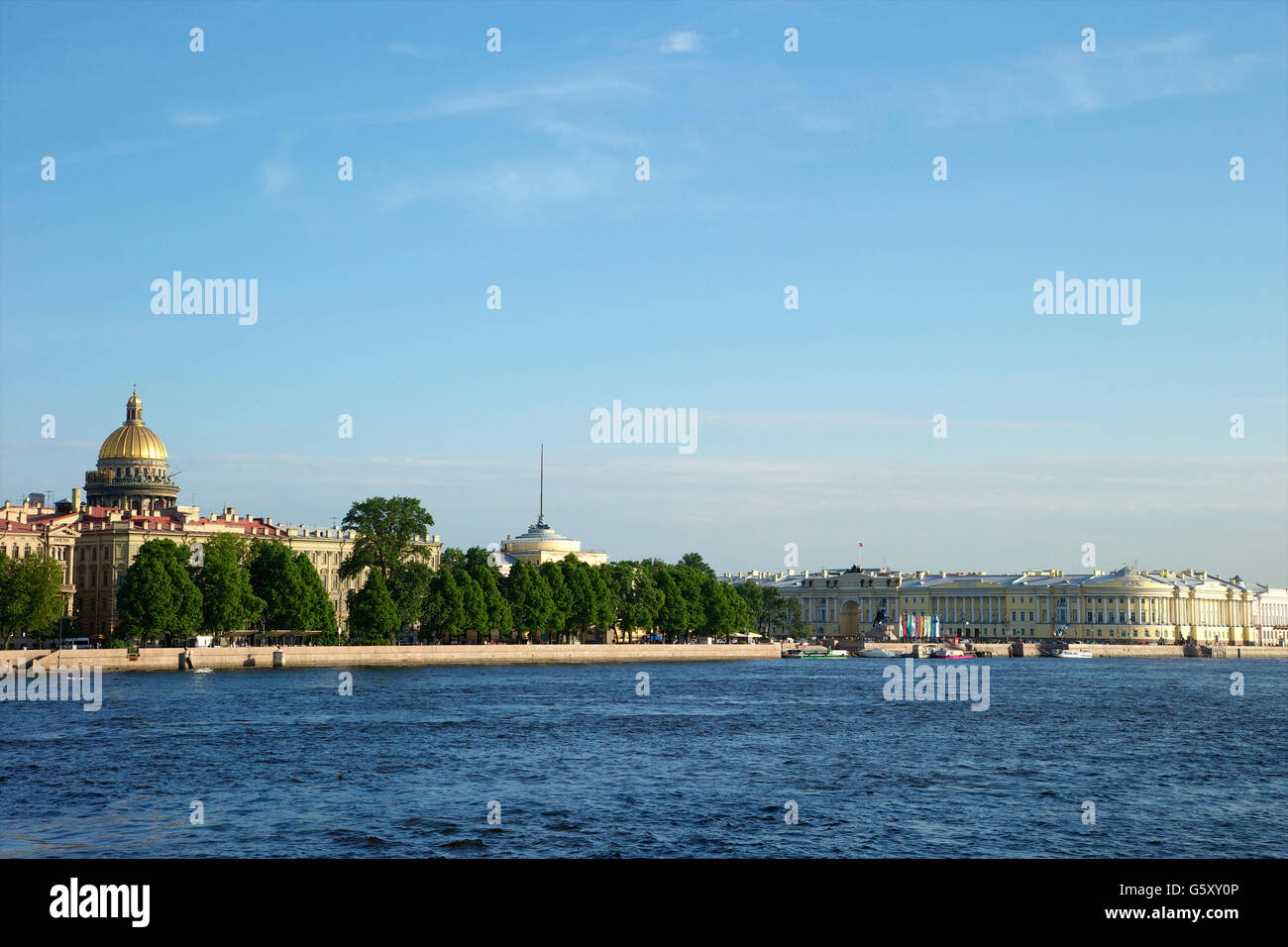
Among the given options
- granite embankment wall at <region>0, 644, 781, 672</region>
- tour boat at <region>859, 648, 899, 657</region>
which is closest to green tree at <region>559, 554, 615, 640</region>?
granite embankment wall at <region>0, 644, 781, 672</region>

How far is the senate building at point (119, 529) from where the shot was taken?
96250 mm

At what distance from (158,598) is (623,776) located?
50437 mm

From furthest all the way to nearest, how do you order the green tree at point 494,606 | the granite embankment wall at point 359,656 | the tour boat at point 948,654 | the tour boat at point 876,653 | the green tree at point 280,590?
the tour boat at point 876,653
the tour boat at point 948,654
the green tree at point 494,606
the green tree at point 280,590
the granite embankment wall at point 359,656

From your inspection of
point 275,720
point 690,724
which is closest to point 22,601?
point 275,720

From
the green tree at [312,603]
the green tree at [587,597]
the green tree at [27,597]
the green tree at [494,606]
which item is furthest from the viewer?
the green tree at [587,597]

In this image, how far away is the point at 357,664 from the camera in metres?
78.7

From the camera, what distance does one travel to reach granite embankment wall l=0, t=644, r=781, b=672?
6612 centimetres

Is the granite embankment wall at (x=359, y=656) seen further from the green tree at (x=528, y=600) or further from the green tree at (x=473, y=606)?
the green tree at (x=528, y=600)

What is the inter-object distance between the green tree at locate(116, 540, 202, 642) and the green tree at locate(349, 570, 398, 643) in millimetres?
10453

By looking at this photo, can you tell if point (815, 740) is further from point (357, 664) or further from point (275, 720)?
point (357, 664)

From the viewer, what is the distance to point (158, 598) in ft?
239

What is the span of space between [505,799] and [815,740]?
49.7ft

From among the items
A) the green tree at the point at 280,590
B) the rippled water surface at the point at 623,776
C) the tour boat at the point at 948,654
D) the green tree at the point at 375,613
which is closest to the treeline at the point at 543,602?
the green tree at the point at 375,613
